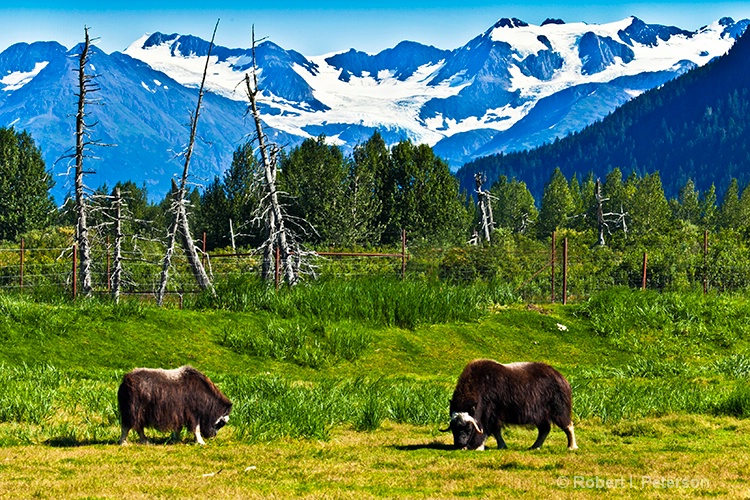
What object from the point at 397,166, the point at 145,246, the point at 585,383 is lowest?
the point at 585,383

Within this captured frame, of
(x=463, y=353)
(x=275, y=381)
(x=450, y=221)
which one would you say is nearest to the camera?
(x=275, y=381)

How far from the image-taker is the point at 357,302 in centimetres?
2331

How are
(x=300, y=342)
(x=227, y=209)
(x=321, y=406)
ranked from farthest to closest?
(x=227, y=209) < (x=300, y=342) < (x=321, y=406)

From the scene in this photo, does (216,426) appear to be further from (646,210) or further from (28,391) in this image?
(646,210)

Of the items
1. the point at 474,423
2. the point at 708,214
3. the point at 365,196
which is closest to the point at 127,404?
the point at 474,423

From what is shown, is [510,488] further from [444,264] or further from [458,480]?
[444,264]

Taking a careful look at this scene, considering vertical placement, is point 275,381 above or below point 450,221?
below

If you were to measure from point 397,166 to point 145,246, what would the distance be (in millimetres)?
24879

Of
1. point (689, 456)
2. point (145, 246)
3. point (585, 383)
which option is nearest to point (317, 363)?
point (585, 383)

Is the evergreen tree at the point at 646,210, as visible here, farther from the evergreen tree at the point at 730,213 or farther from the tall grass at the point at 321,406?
the tall grass at the point at 321,406

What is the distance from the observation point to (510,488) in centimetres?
877

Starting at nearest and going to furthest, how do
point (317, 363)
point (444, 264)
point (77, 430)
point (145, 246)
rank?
point (77, 430)
point (317, 363)
point (444, 264)
point (145, 246)

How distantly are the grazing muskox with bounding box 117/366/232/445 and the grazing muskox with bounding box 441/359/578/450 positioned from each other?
2748mm

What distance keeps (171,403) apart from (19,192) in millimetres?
65077
